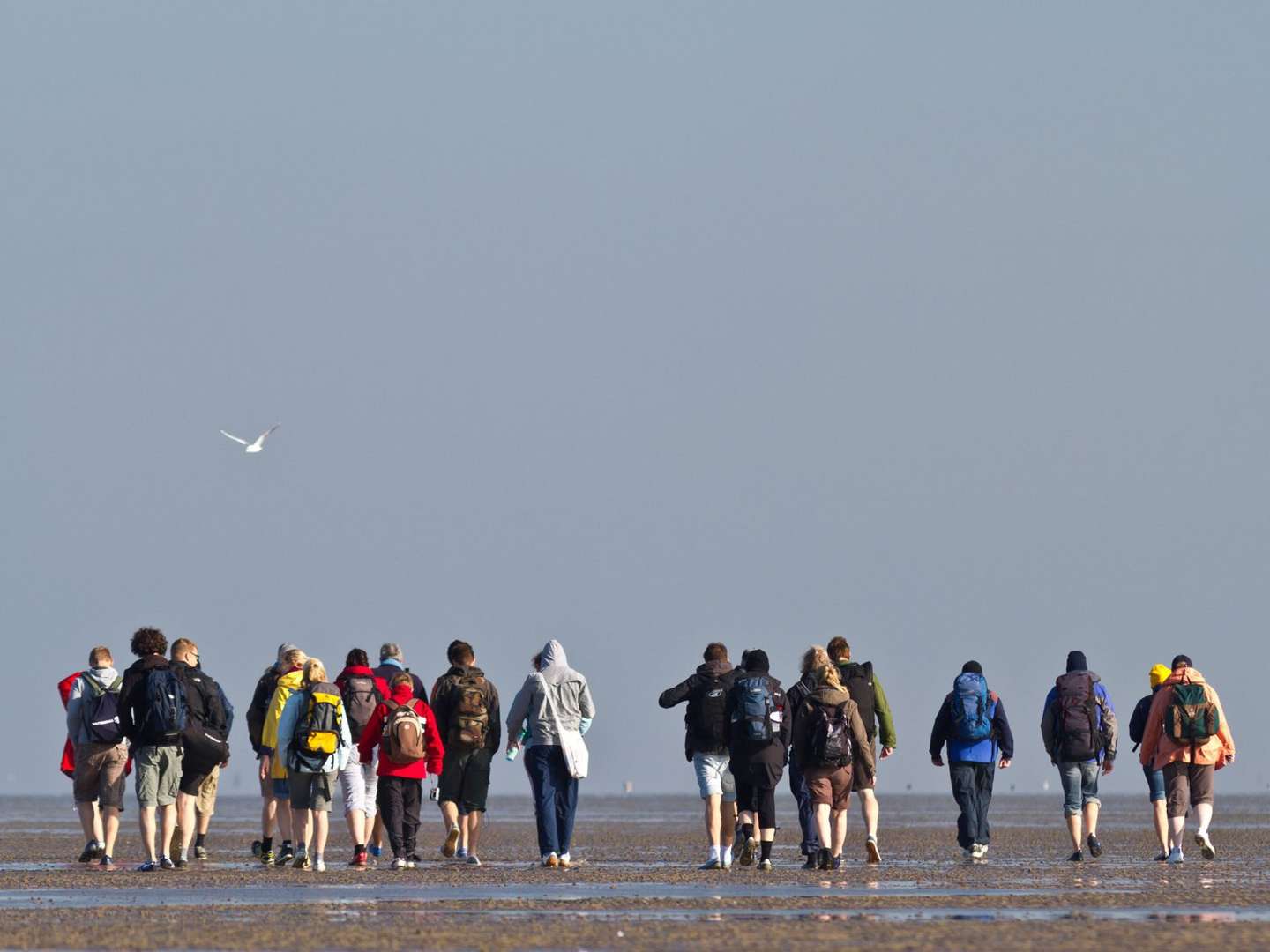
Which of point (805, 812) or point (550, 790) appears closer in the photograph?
point (550, 790)

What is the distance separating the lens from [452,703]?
909 inches

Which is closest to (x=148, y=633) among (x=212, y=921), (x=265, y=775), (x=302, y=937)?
(x=265, y=775)

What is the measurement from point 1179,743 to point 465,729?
7000 mm

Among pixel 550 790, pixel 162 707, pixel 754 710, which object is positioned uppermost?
pixel 162 707

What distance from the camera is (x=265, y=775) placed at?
23.4 meters

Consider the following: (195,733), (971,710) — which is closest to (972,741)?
(971,710)

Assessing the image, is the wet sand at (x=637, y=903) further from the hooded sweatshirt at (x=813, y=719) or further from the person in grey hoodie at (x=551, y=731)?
the hooded sweatshirt at (x=813, y=719)

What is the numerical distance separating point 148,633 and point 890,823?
2584 centimetres

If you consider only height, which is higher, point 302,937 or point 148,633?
point 148,633

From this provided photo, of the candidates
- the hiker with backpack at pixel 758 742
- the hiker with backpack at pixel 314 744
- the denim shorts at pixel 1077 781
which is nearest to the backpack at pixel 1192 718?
the denim shorts at pixel 1077 781

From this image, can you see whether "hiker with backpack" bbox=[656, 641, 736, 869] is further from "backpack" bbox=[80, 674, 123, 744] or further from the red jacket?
"backpack" bbox=[80, 674, 123, 744]

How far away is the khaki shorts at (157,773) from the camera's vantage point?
2183 cm

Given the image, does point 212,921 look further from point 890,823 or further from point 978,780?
point 890,823

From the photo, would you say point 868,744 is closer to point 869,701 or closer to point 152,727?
point 869,701
